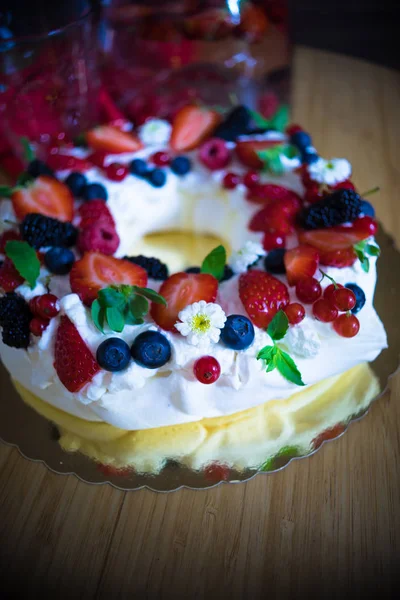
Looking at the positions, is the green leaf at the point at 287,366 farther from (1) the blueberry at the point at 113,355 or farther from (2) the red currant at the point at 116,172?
(2) the red currant at the point at 116,172

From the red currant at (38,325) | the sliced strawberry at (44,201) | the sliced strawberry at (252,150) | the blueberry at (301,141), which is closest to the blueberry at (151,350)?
the red currant at (38,325)

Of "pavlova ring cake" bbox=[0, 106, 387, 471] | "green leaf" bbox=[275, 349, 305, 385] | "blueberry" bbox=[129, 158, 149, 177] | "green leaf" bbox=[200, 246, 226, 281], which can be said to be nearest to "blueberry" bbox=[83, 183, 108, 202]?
"pavlova ring cake" bbox=[0, 106, 387, 471]

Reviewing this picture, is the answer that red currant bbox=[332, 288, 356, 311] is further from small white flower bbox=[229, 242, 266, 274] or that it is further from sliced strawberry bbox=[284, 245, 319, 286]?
small white flower bbox=[229, 242, 266, 274]

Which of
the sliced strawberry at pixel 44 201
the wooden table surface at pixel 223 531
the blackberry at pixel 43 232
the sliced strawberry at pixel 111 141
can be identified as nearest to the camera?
the wooden table surface at pixel 223 531

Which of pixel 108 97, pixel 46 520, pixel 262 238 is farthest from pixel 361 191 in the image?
pixel 46 520

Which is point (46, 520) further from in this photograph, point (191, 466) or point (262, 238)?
point (262, 238)

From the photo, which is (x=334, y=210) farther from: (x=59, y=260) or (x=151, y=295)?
(x=59, y=260)

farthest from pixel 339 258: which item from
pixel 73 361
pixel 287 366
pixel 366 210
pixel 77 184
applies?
pixel 77 184
